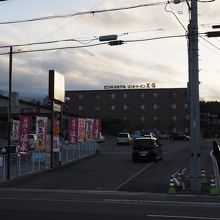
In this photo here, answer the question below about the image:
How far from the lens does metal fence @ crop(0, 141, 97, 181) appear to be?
29.2 m

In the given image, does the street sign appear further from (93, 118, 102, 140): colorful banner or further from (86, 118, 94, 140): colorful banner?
(93, 118, 102, 140): colorful banner

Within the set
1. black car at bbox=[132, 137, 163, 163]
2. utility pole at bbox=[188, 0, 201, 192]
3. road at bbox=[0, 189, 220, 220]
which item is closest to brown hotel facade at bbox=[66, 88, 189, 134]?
black car at bbox=[132, 137, 163, 163]

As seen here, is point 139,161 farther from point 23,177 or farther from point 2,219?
point 2,219

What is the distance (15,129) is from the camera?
44.4 meters

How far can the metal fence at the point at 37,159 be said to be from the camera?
1151 inches

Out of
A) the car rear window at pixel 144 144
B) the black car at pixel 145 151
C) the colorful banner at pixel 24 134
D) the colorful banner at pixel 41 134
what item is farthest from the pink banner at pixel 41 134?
the car rear window at pixel 144 144

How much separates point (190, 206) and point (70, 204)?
370 cm

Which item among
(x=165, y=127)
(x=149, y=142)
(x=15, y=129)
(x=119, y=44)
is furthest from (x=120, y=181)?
(x=165, y=127)

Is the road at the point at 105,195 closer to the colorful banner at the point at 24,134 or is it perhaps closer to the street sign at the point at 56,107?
the colorful banner at the point at 24,134

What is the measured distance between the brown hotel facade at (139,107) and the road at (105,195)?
341ft

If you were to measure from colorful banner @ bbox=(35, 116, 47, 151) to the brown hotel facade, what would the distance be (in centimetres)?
10369

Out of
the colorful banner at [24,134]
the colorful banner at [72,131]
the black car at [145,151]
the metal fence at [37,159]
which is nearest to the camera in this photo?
the metal fence at [37,159]

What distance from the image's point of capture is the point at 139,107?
146 meters

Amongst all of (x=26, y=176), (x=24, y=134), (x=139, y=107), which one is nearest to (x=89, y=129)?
(x=24, y=134)
